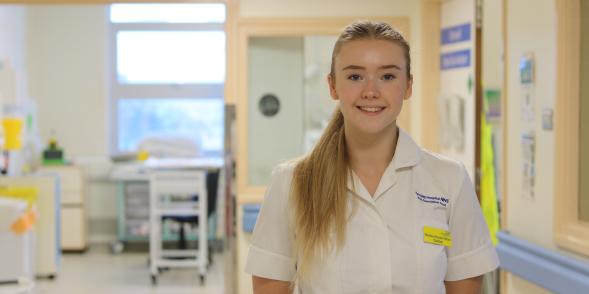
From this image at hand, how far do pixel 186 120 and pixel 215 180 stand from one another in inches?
77.6

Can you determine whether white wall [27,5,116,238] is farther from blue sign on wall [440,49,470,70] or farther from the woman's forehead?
the woman's forehead

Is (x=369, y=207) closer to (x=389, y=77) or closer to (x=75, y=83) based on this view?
(x=389, y=77)

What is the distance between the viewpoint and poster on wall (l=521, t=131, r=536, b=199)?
3.52 m

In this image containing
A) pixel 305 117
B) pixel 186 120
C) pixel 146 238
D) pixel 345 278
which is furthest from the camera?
pixel 186 120

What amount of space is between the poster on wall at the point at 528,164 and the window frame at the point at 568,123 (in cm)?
28

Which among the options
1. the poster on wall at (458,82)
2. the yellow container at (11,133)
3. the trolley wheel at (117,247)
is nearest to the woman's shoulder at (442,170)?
the poster on wall at (458,82)

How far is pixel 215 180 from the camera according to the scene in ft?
25.7

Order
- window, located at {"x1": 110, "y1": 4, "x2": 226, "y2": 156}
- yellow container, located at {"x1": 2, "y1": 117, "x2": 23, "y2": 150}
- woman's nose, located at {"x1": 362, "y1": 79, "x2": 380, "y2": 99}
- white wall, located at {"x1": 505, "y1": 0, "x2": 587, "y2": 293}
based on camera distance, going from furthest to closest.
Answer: window, located at {"x1": 110, "y1": 4, "x2": 226, "y2": 156} < yellow container, located at {"x1": 2, "y1": 117, "x2": 23, "y2": 150} < white wall, located at {"x1": 505, "y1": 0, "x2": 587, "y2": 293} < woman's nose, located at {"x1": 362, "y1": 79, "x2": 380, "y2": 99}

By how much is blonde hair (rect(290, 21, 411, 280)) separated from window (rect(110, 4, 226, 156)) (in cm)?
756

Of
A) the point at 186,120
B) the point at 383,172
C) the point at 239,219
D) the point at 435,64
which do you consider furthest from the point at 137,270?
the point at 383,172

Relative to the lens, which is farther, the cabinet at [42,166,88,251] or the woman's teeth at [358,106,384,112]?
the cabinet at [42,166,88,251]

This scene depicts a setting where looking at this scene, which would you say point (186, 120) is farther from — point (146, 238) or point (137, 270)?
point (137, 270)

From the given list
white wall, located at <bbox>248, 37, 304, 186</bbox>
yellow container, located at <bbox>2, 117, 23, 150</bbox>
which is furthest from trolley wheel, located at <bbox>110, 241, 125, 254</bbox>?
white wall, located at <bbox>248, 37, 304, 186</bbox>

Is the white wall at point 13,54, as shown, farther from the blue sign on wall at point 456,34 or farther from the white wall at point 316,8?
the blue sign on wall at point 456,34
